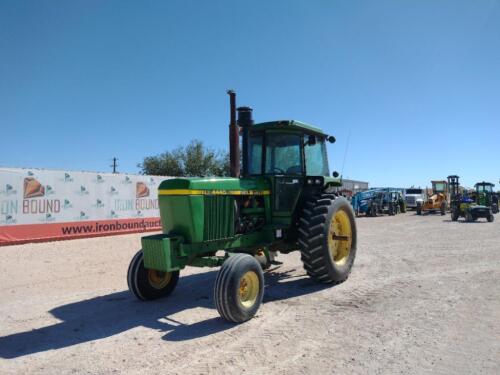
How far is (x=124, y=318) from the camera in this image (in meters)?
5.29

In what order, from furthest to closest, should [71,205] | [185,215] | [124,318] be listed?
1. [71,205]
2. [185,215]
3. [124,318]

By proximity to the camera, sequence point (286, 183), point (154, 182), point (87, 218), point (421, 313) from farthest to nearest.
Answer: point (154, 182)
point (87, 218)
point (286, 183)
point (421, 313)

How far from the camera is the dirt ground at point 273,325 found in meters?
3.83

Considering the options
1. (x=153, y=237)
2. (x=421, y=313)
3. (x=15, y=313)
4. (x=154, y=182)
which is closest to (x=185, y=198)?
(x=153, y=237)

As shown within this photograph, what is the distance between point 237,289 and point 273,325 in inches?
23.0

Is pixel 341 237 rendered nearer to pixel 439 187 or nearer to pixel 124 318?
pixel 124 318

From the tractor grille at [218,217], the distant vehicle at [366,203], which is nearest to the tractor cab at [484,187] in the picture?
the distant vehicle at [366,203]

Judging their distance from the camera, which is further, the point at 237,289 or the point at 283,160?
the point at 283,160

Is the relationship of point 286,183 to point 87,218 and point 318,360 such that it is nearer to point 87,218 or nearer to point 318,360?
point 318,360

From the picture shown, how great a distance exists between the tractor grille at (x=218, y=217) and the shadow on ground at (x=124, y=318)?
3.26 ft

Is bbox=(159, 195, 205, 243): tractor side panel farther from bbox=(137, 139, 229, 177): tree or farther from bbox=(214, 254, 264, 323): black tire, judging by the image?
bbox=(137, 139, 229, 177): tree

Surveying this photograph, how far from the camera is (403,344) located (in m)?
4.20

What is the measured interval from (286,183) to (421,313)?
9.13 feet

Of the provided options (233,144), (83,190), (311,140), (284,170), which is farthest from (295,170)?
(83,190)
